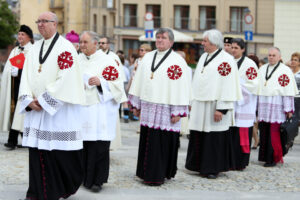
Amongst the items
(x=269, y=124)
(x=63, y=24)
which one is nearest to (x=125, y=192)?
(x=269, y=124)

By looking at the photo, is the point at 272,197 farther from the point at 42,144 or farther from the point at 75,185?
the point at 42,144

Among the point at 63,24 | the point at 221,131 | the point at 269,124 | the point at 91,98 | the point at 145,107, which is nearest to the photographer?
the point at 91,98

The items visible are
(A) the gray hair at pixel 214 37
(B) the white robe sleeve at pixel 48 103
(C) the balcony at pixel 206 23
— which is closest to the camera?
(B) the white robe sleeve at pixel 48 103

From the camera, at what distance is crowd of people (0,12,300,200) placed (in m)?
7.00

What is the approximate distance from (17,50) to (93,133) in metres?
3.83

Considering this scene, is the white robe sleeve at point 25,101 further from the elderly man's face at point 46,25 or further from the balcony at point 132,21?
the balcony at point 132,21

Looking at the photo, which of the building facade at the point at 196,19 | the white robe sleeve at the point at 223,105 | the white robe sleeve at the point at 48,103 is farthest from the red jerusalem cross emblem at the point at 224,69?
the building facade at the point at 196,19

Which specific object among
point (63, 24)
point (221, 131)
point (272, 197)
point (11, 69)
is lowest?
point (272, 197)

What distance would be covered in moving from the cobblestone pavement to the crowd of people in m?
0.20


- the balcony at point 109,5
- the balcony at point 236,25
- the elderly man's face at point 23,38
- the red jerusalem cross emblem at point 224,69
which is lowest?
the red jerusalem cross emblem at point 224,69

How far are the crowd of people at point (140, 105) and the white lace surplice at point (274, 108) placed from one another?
0.05 ft

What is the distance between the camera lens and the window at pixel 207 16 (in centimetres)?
5212

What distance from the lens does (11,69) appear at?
37.3 ft

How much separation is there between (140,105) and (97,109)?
0.84m
